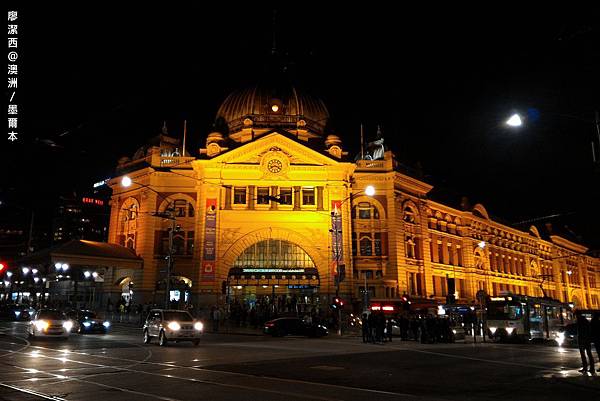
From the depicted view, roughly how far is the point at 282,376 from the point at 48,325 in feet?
57.2

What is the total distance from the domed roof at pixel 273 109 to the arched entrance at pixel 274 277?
52.9 feet

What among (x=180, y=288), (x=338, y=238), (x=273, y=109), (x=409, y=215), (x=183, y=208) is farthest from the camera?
(x=273, y=109)

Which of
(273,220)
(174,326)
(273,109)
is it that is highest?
(273,109)

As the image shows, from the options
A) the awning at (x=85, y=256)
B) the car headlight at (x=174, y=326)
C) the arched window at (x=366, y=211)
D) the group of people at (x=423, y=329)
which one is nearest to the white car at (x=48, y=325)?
the car headlight at (x=174, y=326)

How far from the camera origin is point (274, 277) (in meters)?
48.4

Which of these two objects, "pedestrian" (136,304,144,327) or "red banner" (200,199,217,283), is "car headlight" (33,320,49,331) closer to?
"pedestrian" (136,304,144,327)

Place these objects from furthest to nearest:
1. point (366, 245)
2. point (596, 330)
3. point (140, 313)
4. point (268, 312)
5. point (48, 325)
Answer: point (366, 245)
point (140, 313)
point (268, 312)
point (48, 325)
point (596, 330)

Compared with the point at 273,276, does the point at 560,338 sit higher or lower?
lower

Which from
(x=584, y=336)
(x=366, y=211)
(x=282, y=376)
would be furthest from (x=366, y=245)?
(x=282, y=376)

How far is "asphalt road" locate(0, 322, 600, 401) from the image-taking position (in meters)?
10.7

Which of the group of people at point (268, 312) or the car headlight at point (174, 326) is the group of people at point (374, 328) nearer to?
the group of people at point (268, 312)

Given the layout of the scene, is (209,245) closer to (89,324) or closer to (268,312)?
(268,312)

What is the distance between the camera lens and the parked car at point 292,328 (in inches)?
1307

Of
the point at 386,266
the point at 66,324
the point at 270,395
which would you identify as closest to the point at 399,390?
the point at 270,395
